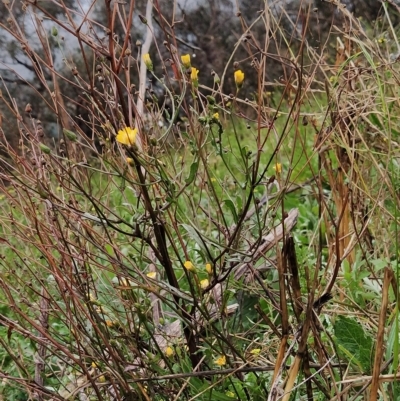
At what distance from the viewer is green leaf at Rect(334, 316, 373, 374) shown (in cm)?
111

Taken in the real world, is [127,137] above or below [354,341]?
above

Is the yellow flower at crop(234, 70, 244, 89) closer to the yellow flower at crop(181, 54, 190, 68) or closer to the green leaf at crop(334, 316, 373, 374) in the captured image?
the yellow flower at crop(181, 54, 190, 68)

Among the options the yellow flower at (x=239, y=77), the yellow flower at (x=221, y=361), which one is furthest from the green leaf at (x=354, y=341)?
the yellow flower at (x=239, y=77)

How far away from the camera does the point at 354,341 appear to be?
3.69 feet

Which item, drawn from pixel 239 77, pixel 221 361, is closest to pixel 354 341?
pixel 221 361

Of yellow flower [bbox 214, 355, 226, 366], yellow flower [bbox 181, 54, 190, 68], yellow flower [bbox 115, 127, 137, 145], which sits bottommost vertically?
yellow flower [bbox 214, 355, 226, 366]

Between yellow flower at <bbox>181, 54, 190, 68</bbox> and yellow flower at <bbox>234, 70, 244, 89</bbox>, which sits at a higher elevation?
yellow flower at <bbox>181, 54, 190, 68</bbox>

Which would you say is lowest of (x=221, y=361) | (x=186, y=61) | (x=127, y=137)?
(x=221, y=361)

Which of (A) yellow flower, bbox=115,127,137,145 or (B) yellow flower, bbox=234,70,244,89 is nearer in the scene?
(A) yellow flower, bbox=115,127,137,145

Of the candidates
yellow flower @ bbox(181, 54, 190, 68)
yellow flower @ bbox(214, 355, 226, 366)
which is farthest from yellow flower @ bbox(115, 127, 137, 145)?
yellow flower @ bbox(214, 355, 226, 366)

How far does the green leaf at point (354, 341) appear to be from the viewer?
3.64 ft

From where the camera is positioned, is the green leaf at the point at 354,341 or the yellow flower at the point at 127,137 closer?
the yellow flower at the point at 127,137

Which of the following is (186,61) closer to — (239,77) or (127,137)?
(239,77)

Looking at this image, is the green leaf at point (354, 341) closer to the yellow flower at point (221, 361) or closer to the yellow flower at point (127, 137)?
the yellow flower at point (221, 361)
